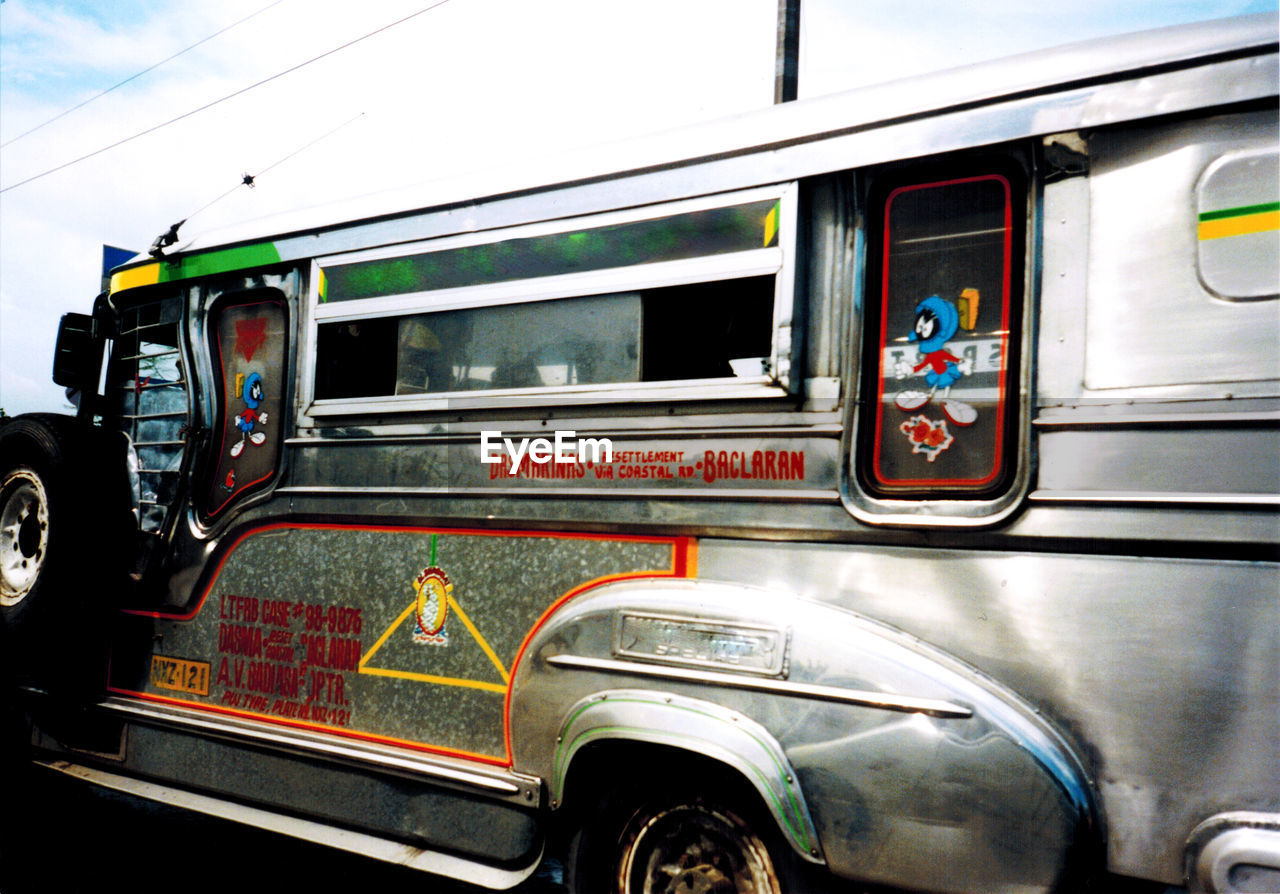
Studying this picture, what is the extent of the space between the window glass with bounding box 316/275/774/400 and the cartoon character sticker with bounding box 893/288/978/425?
0.44 m

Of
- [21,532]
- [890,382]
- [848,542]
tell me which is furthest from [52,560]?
[890,382]

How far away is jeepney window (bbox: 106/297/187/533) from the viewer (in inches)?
179

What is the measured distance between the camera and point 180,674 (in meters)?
4.36

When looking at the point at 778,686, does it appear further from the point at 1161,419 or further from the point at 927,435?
the point at 1161,419

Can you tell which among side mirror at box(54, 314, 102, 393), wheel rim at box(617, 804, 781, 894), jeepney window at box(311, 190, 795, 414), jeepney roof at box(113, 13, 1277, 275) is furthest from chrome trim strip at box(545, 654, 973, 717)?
side mirror at box(54, 314, 102, 393)

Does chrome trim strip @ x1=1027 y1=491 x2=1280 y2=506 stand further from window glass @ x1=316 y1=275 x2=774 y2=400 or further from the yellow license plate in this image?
the yellow license plate

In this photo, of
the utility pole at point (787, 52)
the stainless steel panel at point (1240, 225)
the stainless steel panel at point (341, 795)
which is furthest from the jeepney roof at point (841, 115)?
the utility pole at point (787, 52)

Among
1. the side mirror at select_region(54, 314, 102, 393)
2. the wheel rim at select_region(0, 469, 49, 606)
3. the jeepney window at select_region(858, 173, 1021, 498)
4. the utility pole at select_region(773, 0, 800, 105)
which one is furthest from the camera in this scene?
the utility pole at select_region(773, 0, 800, 105)

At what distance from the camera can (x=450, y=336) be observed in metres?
3.57

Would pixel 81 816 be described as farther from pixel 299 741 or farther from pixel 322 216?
pixel 322 216

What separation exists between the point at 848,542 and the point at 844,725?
50 centimetres

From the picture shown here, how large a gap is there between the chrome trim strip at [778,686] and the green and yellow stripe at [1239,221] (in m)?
1.31

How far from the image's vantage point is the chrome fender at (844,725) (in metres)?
2.32

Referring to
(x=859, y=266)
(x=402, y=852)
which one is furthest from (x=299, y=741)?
(x=859, y=266)
